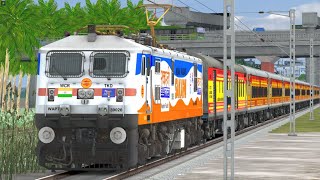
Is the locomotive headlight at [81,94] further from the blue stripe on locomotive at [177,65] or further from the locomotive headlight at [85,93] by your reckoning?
the blue stripe on locomotive at [177,65]

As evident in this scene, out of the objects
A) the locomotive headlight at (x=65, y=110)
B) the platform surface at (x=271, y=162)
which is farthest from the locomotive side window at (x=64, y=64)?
the platform surface at (x=271, y=162)

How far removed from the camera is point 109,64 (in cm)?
1948

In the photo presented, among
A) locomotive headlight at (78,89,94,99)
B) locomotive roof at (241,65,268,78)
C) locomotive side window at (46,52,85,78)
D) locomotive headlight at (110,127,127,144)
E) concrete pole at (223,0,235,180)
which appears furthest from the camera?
locomotive roof at (241,65,268,78)

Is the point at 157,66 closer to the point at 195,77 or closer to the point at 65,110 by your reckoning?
the point at 65,110

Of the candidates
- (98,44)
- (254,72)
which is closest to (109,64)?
(98,44)

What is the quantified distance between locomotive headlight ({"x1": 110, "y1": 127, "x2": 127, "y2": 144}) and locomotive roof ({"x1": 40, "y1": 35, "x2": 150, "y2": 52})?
2071mm

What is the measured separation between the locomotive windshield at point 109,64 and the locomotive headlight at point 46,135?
68.3 inches

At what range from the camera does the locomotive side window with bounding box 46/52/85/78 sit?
64.0ft

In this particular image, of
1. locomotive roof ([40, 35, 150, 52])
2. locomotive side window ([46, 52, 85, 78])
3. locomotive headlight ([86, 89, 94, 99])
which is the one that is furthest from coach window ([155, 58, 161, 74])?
locomotive headlight ([86, 89, 94, 99])

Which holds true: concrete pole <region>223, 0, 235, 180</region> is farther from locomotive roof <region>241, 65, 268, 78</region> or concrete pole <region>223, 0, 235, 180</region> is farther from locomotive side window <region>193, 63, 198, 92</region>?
locomotive roof <region>241, 65, 268, 78</region>

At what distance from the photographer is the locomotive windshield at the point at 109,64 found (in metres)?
19.3

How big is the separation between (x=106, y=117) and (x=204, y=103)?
1261 cm

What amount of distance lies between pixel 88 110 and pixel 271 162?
6.45m

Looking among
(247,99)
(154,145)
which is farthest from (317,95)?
(154,145)
